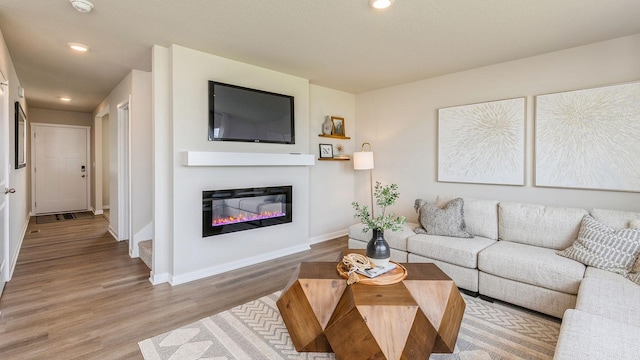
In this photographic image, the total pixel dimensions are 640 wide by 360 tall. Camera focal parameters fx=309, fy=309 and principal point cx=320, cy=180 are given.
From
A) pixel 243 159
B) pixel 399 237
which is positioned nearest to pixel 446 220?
pixel 399 237

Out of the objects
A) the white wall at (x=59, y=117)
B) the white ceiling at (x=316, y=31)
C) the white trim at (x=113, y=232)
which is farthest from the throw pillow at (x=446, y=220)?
the white wall at (x=59, y=117)

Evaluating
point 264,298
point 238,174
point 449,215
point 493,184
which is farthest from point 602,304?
point 238,174

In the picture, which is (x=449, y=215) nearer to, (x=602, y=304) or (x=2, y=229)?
(x=602, y=304)

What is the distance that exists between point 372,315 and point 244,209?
2.28 metres

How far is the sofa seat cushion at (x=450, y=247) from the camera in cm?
280

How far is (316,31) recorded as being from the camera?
269 cm

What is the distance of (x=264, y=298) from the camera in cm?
274

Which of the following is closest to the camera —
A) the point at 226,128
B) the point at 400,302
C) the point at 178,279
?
the point at 400,302

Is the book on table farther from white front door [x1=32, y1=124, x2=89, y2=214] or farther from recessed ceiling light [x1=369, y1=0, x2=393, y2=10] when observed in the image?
white front door [x1=32, y1=124, x2=89, y2=214]

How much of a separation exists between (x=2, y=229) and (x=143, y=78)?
2122 mm

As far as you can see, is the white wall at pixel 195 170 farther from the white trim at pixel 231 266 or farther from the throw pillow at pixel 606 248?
the throw pillow at pixel 606 248

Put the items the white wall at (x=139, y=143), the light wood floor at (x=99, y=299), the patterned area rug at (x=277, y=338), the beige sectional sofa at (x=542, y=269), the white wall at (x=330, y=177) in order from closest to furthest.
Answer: the beige sectional sofa at (x=542, y=269)
the patterned area rug at (x=277, y=338)
the light wood floor at (x=99, y=299)
the white wall at (x=139, y=143)
the white wall at (x=330, y=177)

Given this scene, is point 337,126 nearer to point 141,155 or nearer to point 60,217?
point 141,155

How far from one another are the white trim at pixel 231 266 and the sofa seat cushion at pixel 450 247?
157 centimetres
